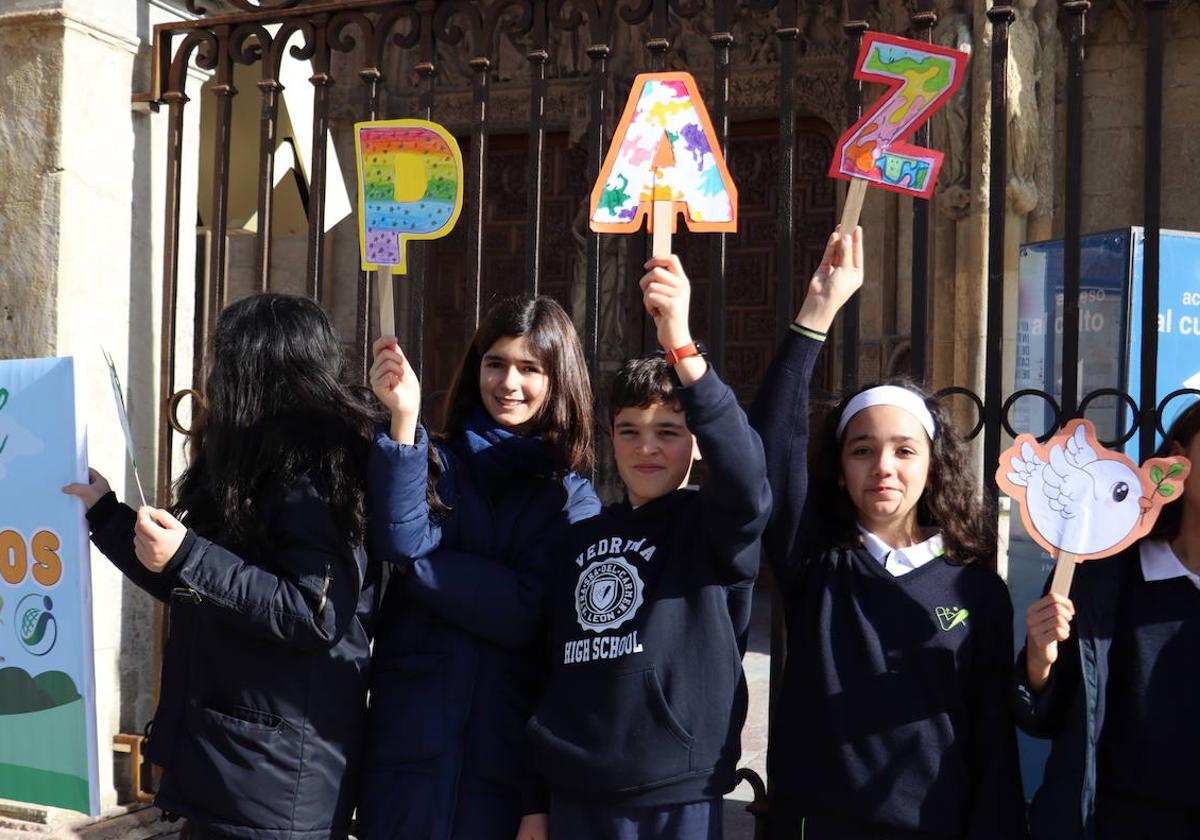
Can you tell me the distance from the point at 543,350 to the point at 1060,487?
964 millimetres

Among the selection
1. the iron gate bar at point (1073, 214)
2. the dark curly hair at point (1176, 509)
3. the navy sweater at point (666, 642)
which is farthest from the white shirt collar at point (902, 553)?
the iron gate bar at point (1073, 214)

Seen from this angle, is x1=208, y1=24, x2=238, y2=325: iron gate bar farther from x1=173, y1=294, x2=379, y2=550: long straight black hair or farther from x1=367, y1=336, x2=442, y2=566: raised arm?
x1=367, y1=336, x2=442, y2=566: raised arm

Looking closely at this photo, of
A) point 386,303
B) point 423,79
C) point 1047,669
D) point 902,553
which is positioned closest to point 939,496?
point 902,553

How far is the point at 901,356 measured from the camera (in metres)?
7.63

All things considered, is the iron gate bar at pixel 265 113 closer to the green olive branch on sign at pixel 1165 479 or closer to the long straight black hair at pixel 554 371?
the long straight black hair at pixel 554 371

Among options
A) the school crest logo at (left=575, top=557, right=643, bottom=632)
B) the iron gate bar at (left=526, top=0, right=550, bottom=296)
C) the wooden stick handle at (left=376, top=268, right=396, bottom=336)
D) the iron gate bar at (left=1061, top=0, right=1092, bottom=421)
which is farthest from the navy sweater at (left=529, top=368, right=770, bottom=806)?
the iron gate bar at (left=526, top=0, right=550, bottom=296)

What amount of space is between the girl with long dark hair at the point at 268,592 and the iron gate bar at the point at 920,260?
51.3 inches

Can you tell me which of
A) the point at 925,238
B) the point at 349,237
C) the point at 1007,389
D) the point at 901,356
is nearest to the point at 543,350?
the point at 925,238

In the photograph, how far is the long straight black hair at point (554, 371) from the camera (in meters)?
2.50

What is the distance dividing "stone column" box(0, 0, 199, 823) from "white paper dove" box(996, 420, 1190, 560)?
251cm

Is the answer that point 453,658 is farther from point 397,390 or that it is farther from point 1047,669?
point 1047,669

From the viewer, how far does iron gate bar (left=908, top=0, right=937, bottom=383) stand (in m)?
2.94

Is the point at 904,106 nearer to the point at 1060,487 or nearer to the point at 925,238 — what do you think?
the point at 925,238

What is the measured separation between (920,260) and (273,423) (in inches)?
59.9
